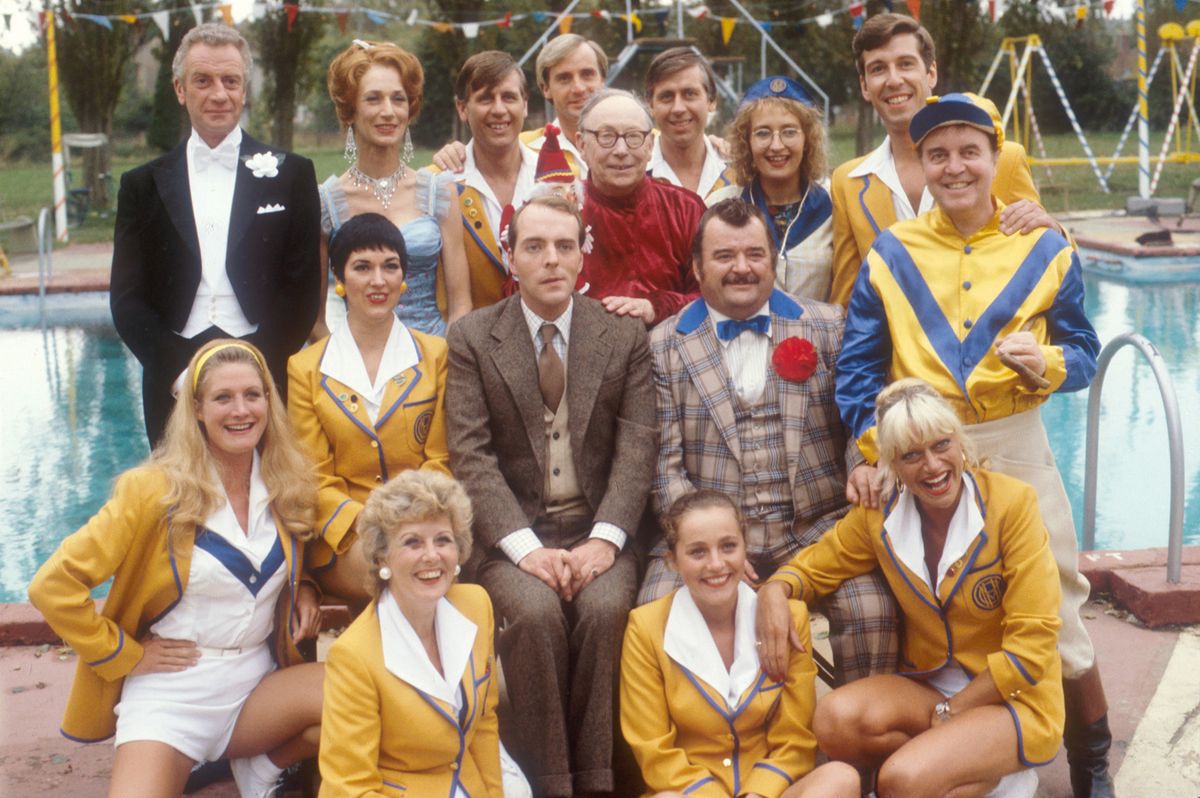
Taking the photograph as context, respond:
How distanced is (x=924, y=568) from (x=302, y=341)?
204cm

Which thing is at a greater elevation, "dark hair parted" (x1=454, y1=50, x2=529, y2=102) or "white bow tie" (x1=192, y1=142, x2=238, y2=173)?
"dark hair parted" (x1=454, y1=50, x2=529, y2=102)

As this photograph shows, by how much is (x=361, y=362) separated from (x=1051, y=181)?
19.0m

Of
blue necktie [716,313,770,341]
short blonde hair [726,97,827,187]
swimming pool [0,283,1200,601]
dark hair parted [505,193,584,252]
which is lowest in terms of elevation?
swimming pool [0,283,1200,601]

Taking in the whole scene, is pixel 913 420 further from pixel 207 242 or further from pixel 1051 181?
pixel 1051 181

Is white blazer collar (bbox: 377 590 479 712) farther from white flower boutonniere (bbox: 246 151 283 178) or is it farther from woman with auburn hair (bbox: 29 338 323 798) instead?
white flower boutonniere (bbox: 246 151 283 178)

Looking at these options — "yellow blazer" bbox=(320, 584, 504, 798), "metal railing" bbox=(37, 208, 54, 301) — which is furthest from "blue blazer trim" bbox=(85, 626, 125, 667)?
"metal railing" bbox=(37, 208, 54, 301)

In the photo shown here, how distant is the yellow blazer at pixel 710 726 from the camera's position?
310 cm

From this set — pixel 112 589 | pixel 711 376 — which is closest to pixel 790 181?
pixel 711 376

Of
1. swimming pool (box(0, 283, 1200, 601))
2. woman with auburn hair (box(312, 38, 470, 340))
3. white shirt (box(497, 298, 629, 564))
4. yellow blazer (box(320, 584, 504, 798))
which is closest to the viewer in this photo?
yellow blazer (box(320, 584, 504, 798))

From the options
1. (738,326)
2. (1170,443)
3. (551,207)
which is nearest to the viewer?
(551,207)

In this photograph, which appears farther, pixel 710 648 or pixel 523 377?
pixel 523 377

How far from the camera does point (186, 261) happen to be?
12.6 ft

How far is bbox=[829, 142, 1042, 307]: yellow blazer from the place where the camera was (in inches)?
155

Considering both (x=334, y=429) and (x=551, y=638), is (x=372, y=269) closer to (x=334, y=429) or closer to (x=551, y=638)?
(x=334, y=429)
